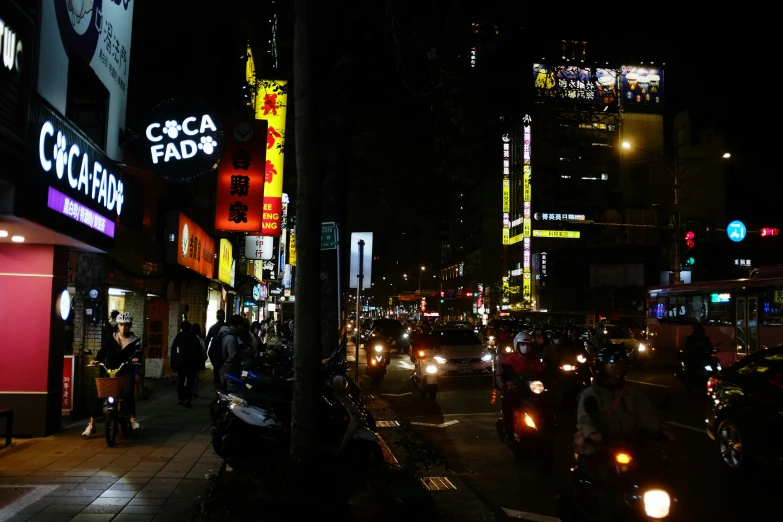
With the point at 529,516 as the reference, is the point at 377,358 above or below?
above

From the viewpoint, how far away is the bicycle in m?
9.30

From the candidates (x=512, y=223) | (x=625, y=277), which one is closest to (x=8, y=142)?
(x=625, y=277)

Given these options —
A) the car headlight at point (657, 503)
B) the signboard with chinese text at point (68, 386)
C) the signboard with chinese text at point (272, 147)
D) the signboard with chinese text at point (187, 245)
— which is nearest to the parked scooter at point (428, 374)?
the signboard with chinese text at point (272, 147)

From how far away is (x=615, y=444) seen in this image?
17.1 ft

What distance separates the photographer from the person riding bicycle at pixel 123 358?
999 centimetres

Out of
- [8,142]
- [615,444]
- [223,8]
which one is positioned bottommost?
[615,444]

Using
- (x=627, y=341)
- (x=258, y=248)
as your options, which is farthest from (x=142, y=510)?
(x=627, y=341)

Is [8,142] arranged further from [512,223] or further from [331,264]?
[512,223]

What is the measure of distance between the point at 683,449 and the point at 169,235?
40.2 ft

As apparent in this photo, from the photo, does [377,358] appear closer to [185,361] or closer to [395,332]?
[185,361]

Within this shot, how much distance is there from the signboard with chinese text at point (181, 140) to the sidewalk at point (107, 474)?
15.2ft

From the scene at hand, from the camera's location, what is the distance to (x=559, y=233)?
2446 inches

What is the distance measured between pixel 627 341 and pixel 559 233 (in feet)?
119

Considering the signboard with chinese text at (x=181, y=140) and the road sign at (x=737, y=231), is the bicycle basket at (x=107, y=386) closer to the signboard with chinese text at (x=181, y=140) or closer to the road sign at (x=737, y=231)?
the signboard with chinese text at (x=181, y=140)
